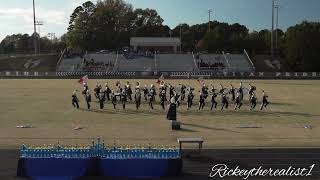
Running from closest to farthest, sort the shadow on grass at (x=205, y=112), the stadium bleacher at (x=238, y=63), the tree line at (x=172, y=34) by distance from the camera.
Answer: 1. the shadow on grass at (x=205, y=112)
2. the stadium bleacher at (x=238, y=63)
3. the tree line at (x=172, y=34)

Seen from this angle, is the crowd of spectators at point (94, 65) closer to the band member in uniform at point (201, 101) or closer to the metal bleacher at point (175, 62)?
the metal bleacher at point (175, 62)

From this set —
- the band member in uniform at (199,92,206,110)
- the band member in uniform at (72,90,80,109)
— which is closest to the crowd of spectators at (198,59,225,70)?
the band member in uniform at (199,92,206,110)

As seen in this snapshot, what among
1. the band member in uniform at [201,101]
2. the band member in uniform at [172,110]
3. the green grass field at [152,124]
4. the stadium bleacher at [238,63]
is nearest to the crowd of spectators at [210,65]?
the stadium bleacher at [238,63]

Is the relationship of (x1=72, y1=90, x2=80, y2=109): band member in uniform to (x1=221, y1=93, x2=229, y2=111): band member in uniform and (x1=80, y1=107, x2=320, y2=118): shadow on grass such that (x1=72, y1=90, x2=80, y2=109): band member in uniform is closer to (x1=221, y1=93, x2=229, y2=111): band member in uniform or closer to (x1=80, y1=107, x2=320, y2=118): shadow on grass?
(x1=80, y1=107, x2=320, y2=118): shadow on grass

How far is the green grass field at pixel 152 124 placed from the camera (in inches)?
883

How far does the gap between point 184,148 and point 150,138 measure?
2.76m

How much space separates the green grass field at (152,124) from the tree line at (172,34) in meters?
46.3

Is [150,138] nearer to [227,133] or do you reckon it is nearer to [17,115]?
[227,133]

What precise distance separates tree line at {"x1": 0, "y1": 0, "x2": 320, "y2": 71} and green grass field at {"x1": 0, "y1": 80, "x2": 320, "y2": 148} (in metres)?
46.3

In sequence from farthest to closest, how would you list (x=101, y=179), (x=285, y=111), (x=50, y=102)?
1. (x=50, y=102)
2. (x=285, y=111)
3. (x=101, y=179)

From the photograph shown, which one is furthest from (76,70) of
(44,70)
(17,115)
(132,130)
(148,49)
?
(132,130)

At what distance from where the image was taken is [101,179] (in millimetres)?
15883

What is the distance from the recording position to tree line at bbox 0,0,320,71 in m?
83.1

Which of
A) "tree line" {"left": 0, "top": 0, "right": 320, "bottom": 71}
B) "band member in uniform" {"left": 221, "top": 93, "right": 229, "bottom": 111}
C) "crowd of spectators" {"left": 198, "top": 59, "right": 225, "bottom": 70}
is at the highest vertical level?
"tree line" {"left": 0, "top": 0, "right": 320, "bottom": 71}
